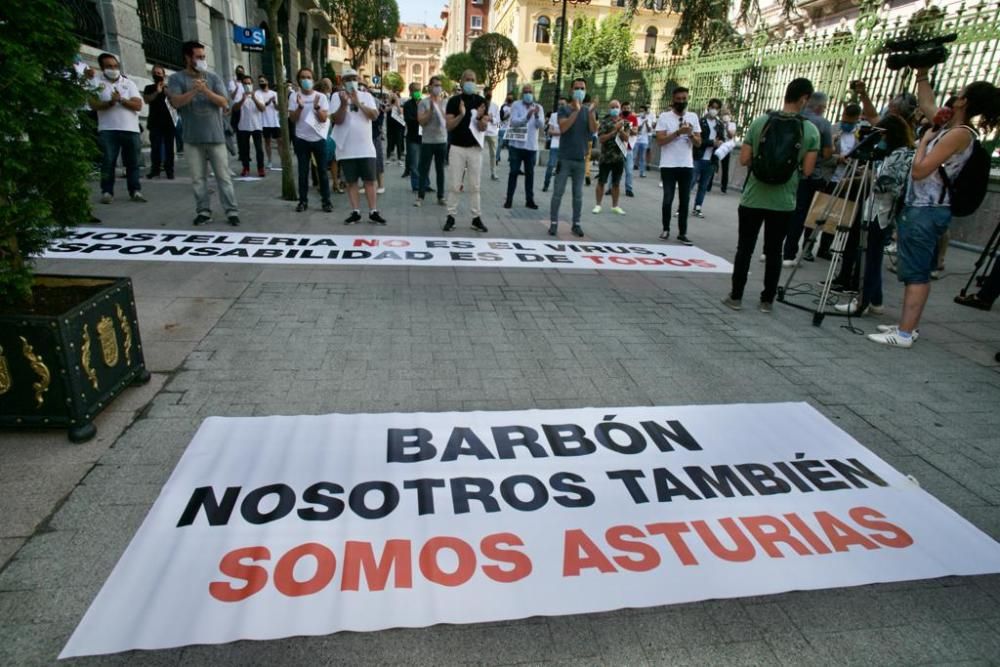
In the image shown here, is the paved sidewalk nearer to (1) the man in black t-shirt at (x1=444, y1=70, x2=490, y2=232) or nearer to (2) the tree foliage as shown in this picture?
(1) the man in black t-shirt at (x1=444, y1=70, x2=490, y2=232)

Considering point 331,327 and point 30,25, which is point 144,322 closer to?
point 331,327

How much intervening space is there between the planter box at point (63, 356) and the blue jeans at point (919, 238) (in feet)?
19.2

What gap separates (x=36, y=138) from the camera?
288cm

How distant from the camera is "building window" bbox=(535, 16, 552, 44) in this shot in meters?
60.3

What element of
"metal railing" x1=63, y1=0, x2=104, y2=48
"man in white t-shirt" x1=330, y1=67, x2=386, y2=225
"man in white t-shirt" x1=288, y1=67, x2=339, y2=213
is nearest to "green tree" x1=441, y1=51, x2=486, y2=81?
"metal railing" x1=63, y1=0, x2=104, y2=48

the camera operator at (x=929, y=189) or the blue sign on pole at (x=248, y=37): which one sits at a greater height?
the blue sign on pole at (x=248, y=37)

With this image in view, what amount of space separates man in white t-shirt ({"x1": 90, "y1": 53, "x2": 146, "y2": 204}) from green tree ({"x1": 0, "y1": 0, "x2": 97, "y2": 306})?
6.47m

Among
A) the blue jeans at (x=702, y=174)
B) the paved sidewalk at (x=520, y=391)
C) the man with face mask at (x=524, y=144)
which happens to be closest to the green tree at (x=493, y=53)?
the man with face mask at (x=524, y=144)

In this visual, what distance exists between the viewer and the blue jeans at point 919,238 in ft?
15.8

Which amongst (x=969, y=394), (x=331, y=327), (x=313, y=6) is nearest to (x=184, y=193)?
(x=331, y=327)

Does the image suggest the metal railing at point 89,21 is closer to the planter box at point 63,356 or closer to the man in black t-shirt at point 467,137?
the man in black t-shirt at point 467,137

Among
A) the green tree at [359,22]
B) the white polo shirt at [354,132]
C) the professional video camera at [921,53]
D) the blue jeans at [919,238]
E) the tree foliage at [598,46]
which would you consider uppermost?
the green tree at [359,22]

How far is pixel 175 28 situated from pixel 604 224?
46.2ft

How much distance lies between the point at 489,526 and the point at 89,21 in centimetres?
1407
